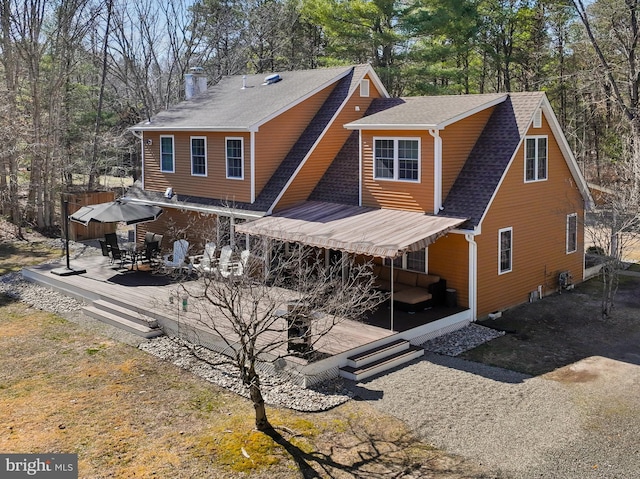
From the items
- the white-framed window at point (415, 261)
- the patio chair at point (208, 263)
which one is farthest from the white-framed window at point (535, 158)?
the patio chair at point (208, 263)

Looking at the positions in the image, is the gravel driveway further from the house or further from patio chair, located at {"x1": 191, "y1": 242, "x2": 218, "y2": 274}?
patio chair, located at {"x1": 191, "y1": 242, "x2": 218, "y2": 274}

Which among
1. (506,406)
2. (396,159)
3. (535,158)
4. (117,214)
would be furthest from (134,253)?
(506,406)

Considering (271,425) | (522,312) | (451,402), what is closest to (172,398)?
(271,425)

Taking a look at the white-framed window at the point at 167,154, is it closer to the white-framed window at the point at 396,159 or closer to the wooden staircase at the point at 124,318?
the wooden staircase at the point at 124,318

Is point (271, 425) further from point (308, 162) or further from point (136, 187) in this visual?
point (136, 187)

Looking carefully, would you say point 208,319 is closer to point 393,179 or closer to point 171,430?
point 171,430

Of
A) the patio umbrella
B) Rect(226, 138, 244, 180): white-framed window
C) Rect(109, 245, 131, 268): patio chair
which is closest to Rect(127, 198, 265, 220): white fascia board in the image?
the patio umbrella
